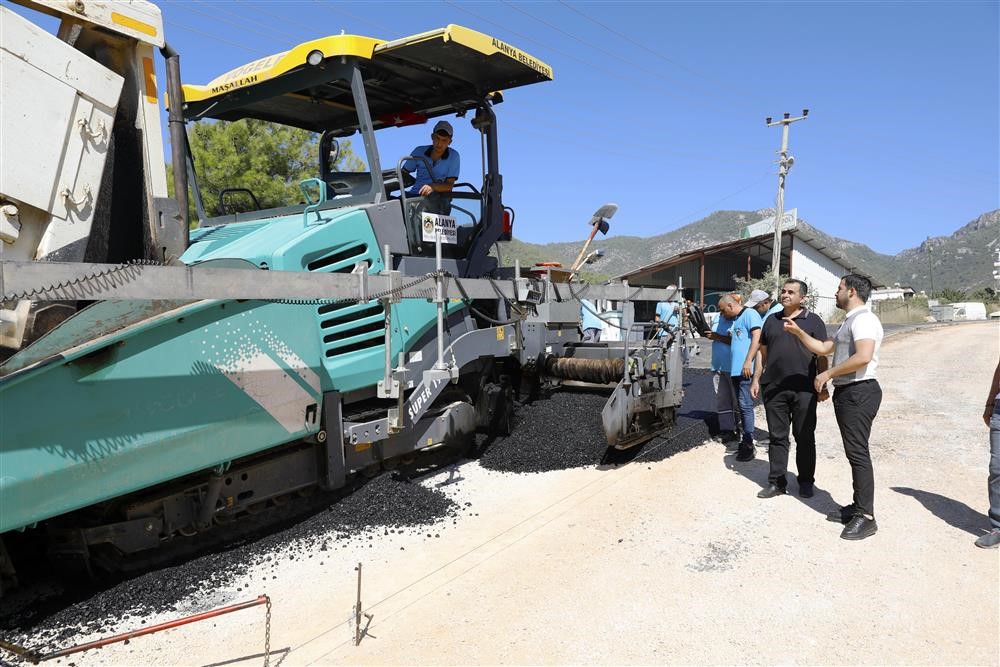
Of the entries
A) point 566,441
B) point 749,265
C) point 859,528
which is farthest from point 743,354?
point 749,265

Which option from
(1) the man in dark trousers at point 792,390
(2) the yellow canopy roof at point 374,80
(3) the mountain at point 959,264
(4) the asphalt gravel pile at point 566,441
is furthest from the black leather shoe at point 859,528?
(3) the mountain at point 959,264

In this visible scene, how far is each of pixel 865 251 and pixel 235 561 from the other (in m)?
149

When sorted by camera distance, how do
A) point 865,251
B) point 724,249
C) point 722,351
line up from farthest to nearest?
point 865,251 < point 724,249 < point 722,351

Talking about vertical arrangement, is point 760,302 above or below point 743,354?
above

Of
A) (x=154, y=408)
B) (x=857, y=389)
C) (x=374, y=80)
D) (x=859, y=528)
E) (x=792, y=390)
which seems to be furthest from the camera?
(x=374, y=80)

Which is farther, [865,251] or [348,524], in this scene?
[865,251]

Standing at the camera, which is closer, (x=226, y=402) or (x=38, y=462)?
(x=38, y=462)

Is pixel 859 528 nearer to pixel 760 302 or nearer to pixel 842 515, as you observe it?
pixel 842 515

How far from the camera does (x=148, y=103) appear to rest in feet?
11.6

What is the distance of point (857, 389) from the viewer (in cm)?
407

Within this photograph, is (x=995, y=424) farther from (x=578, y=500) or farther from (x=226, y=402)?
(x=226, y=402)

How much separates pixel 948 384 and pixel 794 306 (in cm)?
679

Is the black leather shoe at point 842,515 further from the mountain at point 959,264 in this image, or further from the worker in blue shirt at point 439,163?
the mountain at point 959,264

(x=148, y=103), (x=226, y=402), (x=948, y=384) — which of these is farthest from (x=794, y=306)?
(x=948, y=384)
